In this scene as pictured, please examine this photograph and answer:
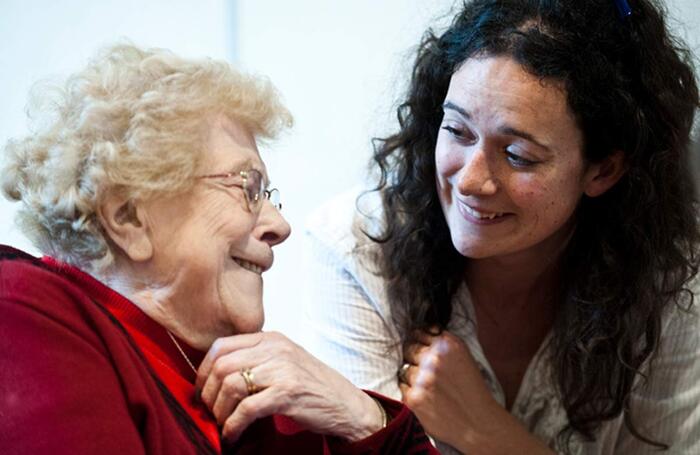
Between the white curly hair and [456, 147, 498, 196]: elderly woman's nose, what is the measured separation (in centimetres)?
54

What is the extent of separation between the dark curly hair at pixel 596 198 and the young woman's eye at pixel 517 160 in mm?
119

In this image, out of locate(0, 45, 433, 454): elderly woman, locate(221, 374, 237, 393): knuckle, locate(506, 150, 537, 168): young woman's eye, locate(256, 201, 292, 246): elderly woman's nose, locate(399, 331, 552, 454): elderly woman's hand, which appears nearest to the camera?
locate(0, 45, 433, 454): elderly woman

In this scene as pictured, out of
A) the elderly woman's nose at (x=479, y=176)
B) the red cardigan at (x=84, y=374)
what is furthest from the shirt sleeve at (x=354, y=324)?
the red cardigan at (x=84, y=374)

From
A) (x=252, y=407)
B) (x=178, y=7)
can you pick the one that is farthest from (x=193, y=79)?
(x=178, y=7)

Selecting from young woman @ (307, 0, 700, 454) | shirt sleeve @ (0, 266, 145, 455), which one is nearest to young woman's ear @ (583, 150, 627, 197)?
young woman @ (307, 0, 700, 454)

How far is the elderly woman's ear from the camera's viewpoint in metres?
1.30

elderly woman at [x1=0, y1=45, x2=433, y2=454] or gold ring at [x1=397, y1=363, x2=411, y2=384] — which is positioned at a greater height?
elderly woman at [x1=0, y1=45, x2=433, y2=454]

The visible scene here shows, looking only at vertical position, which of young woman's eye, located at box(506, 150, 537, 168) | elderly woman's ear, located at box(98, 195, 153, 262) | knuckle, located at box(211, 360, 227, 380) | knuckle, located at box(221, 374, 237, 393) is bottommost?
knuckle, located at box(221, 374, 237, 393)

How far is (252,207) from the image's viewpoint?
1442mm

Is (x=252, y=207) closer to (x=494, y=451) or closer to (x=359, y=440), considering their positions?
(x=359, y=440)

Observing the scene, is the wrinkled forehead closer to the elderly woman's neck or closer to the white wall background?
the elderly woman's neck

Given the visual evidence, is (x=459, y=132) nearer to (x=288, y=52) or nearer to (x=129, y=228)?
(x=129, y=228)

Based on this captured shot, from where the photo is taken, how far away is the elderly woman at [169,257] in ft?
3.96

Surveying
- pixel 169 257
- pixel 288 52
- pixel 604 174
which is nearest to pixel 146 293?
pixel 169 257
